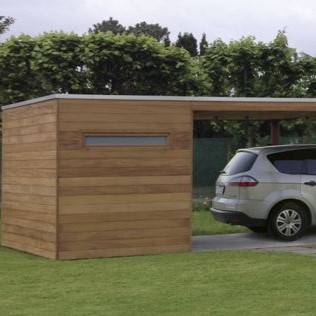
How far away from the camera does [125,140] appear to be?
11141 millimetres

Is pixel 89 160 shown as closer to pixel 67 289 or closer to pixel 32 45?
pixel 67 289

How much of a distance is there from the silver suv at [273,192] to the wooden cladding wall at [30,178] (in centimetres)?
344

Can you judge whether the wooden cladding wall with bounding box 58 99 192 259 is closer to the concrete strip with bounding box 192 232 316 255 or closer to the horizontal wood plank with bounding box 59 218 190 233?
the horizontal wood plank with bounding box 59 218 190 233

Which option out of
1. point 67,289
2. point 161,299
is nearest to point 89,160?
point 67,289

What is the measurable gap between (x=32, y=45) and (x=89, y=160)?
883cm

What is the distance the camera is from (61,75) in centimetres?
1864

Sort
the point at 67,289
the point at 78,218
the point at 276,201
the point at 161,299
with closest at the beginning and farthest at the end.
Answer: the point at 161,299 → the point at 67,289 → the point at 78,218 → the point at 276,201

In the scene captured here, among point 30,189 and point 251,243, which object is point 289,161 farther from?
point 30,189

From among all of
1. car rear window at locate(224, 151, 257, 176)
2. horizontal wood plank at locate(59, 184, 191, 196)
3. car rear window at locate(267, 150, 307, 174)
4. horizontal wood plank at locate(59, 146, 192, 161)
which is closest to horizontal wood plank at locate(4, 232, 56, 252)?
horizontal wood plank at locate(59, 184, 191, 196)

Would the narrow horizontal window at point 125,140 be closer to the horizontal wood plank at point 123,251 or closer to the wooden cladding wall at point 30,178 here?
the wooden cladding wall at point 30,178

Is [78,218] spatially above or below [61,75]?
below

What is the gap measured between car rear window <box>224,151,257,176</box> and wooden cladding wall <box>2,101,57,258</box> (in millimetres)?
3645

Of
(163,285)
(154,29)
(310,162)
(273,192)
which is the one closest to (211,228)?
(273,192)

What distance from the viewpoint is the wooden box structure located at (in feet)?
35.3
